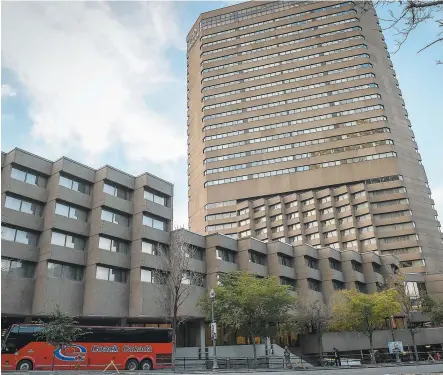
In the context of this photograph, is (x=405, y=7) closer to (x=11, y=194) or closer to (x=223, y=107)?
(x=11, y=194)

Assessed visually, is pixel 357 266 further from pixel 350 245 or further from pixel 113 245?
pixel 113 245

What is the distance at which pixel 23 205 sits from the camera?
39.5m

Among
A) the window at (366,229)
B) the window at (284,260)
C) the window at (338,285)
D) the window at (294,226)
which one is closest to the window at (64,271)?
the window at (284,260)

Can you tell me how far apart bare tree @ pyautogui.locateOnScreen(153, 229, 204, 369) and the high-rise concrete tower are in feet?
163

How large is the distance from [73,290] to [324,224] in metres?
64.1

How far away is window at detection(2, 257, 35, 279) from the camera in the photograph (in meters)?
36.4

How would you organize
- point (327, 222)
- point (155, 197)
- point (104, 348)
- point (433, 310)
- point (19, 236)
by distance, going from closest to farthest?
point (104, 348), point (19, 236), point (155, 197), point (433, 310), point (327, 222)

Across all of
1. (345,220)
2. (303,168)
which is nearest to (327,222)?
(345,220)

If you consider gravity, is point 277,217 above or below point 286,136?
below

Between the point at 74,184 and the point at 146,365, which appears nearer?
the point at 146,365

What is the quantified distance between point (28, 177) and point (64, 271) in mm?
9823

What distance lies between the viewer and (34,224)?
39438mm

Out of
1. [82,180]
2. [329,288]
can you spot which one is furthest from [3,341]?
[329,288]

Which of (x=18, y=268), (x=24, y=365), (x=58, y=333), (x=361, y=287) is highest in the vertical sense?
(x=361, y=287)
